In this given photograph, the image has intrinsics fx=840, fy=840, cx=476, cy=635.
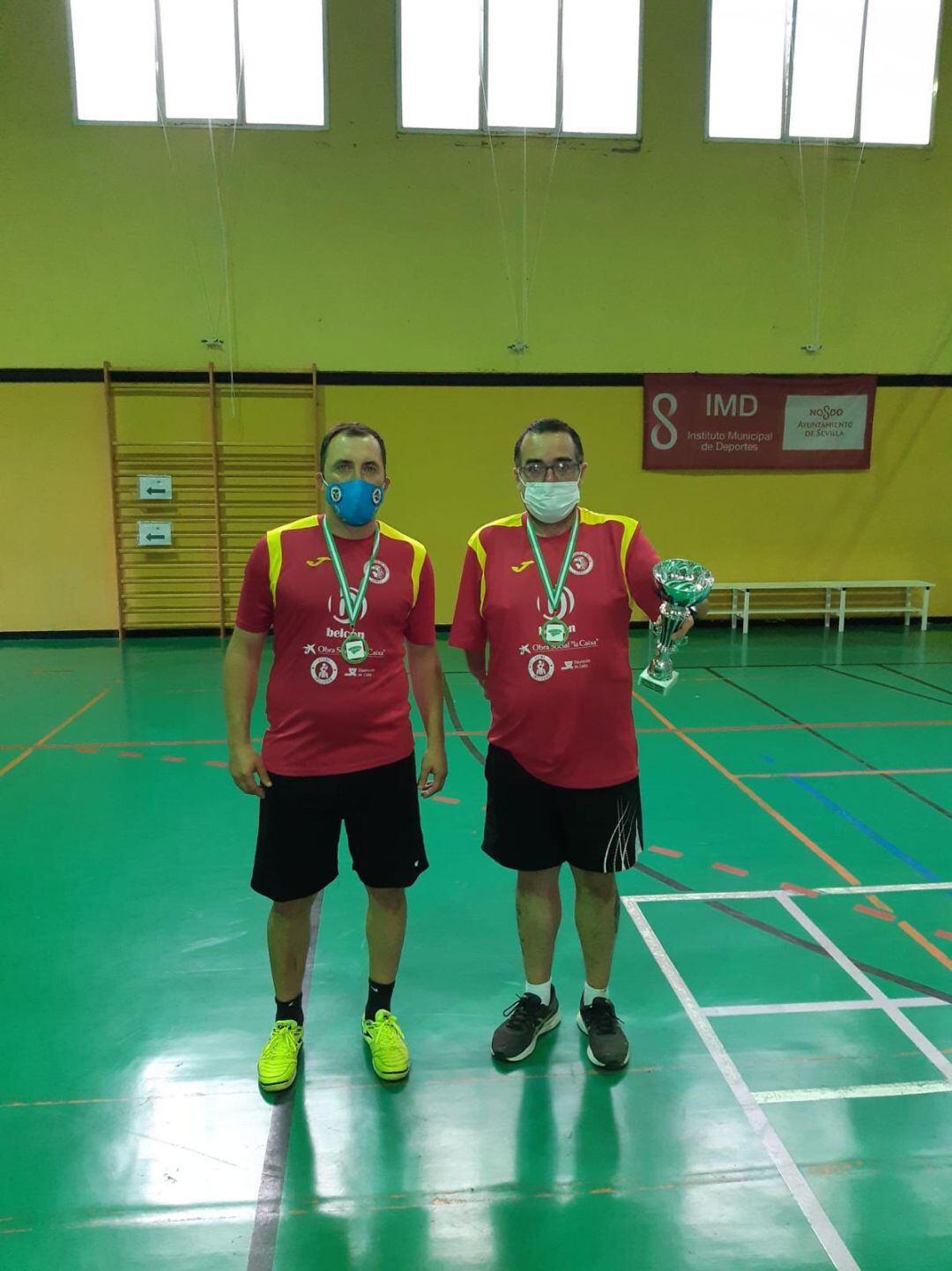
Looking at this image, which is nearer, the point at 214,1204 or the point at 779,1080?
the point at 214,1204

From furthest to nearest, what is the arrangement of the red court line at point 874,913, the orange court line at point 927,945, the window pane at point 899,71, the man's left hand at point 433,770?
1. the window pane at point 899,71
2. the red court line at point 874,913
3. the orange court line at point 927,945
4. the man's left hand at point 433,770

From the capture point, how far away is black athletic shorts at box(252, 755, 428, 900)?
Answer: 89.1 inches

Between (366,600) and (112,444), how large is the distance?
27.6 ft

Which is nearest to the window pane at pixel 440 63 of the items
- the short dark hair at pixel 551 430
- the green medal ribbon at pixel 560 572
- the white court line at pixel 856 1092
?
the short dark hair at pixel 551 430

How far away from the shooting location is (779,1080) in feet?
7.91

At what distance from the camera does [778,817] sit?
4.39 meters

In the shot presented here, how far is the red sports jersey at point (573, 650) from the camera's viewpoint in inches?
89.7

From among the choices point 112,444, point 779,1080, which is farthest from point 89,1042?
point 112,444

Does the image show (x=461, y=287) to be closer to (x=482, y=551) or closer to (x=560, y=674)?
(x=482, y=551)

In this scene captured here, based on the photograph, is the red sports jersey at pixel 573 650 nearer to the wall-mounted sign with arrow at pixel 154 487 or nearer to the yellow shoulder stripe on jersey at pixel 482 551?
the yellow shoulder stripe on jersey at pixel 482 551

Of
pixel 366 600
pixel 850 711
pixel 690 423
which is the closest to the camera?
pixel 366 600

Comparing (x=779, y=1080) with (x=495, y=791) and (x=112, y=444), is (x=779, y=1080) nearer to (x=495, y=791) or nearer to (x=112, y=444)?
(x=495, y=791)

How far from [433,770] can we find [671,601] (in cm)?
83

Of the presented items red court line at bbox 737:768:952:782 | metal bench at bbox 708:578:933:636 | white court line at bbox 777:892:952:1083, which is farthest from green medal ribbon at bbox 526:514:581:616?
metal bench at bbox 708:578:933:636
